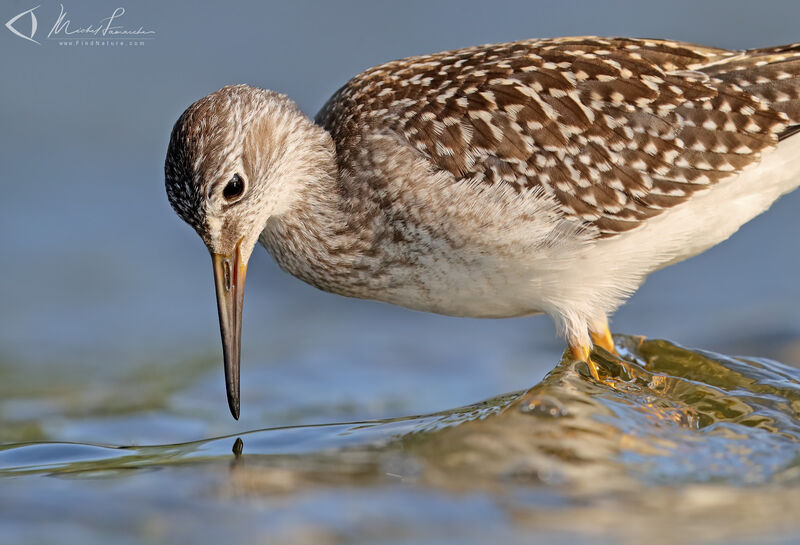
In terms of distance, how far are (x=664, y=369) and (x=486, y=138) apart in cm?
247

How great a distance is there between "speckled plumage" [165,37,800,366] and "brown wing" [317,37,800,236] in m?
0.01

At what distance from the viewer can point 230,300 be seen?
314 inches

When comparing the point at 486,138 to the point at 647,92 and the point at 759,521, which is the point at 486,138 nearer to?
the point at 647,92

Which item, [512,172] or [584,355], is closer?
[512,172]

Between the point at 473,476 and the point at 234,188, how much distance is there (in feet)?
8.60

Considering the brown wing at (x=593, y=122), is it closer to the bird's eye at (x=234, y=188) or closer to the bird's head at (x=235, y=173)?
the bird's head at (x=235, y=173)

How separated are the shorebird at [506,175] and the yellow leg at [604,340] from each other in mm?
399

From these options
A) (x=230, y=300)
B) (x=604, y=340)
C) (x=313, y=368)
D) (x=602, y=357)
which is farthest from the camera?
(x=313, y=368)

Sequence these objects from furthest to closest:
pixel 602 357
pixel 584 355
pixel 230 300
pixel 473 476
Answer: pixel 602 357 < pixel 584 355 < pixel 230 300 < pixel 473 476

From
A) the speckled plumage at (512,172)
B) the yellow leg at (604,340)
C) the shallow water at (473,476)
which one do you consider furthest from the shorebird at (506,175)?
the shallow water at (473,476)

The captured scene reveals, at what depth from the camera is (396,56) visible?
13.7m

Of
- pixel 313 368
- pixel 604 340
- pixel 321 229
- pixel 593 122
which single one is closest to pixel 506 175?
pixel 593 122

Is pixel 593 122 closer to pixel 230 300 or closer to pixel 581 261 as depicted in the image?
pixel 581 261

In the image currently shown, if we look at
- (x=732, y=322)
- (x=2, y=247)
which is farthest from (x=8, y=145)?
(x=732, y=322)
